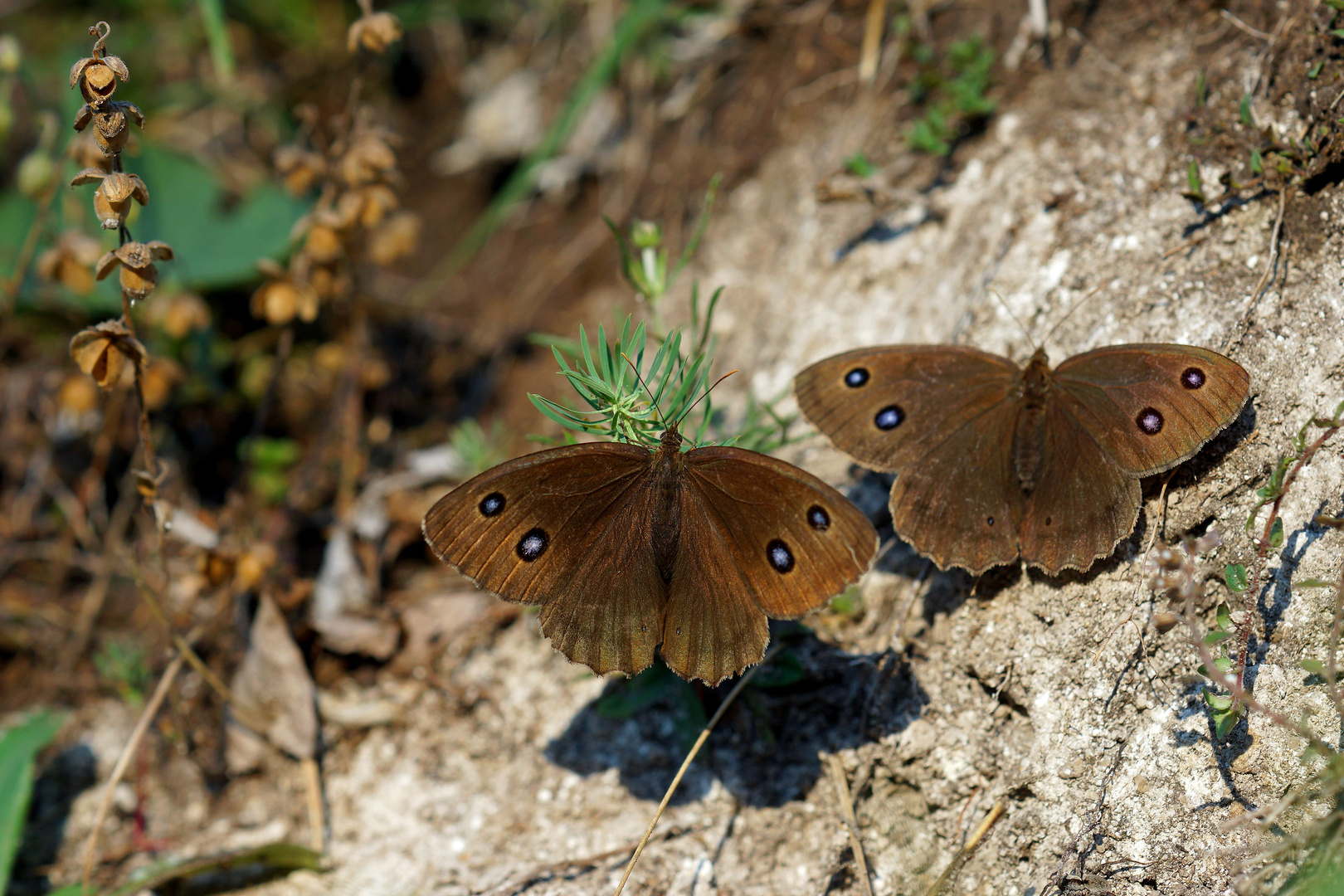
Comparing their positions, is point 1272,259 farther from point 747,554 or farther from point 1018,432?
point 747,554

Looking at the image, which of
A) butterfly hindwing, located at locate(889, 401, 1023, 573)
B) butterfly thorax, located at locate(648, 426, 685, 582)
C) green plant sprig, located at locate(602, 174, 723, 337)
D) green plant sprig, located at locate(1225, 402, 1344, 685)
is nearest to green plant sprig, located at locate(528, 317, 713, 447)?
butterfly thorax, located at locate(648, 426, 685, 582)

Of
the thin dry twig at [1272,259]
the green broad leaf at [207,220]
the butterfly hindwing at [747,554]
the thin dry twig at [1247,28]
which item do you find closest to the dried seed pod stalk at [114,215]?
the green broad leaf at [207,220]

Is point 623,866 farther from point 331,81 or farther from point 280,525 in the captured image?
point 331,81

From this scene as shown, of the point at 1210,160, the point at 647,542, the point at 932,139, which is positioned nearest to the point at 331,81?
the point at 932,139

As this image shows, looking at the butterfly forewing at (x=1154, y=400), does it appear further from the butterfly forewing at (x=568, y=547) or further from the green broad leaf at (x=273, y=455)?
the green broad leaf at (x=273, y=455)

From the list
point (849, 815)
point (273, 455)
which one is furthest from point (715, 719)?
point (273, 455)
